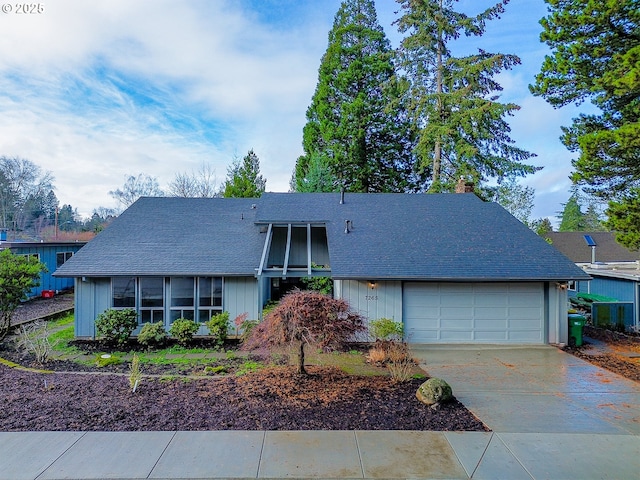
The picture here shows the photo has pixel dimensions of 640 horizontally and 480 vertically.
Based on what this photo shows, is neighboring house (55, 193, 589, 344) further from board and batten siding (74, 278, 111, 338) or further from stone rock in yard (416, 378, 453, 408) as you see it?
stone rock in yard (416, 378, 453, 408)

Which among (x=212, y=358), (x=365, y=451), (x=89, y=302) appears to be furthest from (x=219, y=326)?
(x=365, y=451)

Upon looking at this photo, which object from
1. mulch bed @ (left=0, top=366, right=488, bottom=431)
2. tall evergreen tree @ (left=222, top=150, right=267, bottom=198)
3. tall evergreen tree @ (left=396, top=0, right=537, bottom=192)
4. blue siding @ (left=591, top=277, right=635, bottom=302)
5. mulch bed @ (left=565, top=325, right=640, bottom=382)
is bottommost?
mulch bed @ (left=565, top=325, right=640, bottom=382)

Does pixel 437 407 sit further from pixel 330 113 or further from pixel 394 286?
pixel 330 113

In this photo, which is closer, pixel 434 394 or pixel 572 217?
pixel 434 394

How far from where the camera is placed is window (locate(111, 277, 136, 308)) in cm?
1133

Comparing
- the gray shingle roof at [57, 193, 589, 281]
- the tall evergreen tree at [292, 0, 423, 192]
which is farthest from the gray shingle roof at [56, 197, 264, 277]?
the tall evergreen tree at [292, 0, 423, 192]

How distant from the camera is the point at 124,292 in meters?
11.4

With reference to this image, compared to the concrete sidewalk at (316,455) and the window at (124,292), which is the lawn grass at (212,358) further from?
the concrete sidewalk at (316,455)

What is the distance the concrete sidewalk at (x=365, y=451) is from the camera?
418 centimetres

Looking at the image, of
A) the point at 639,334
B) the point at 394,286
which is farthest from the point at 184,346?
the point at 639,334

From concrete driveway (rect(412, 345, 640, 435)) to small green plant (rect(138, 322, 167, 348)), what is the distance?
7.21 metres

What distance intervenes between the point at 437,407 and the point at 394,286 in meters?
5.22

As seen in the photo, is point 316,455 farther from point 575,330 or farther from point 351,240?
point 575,330

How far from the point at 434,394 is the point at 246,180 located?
1870 cm
